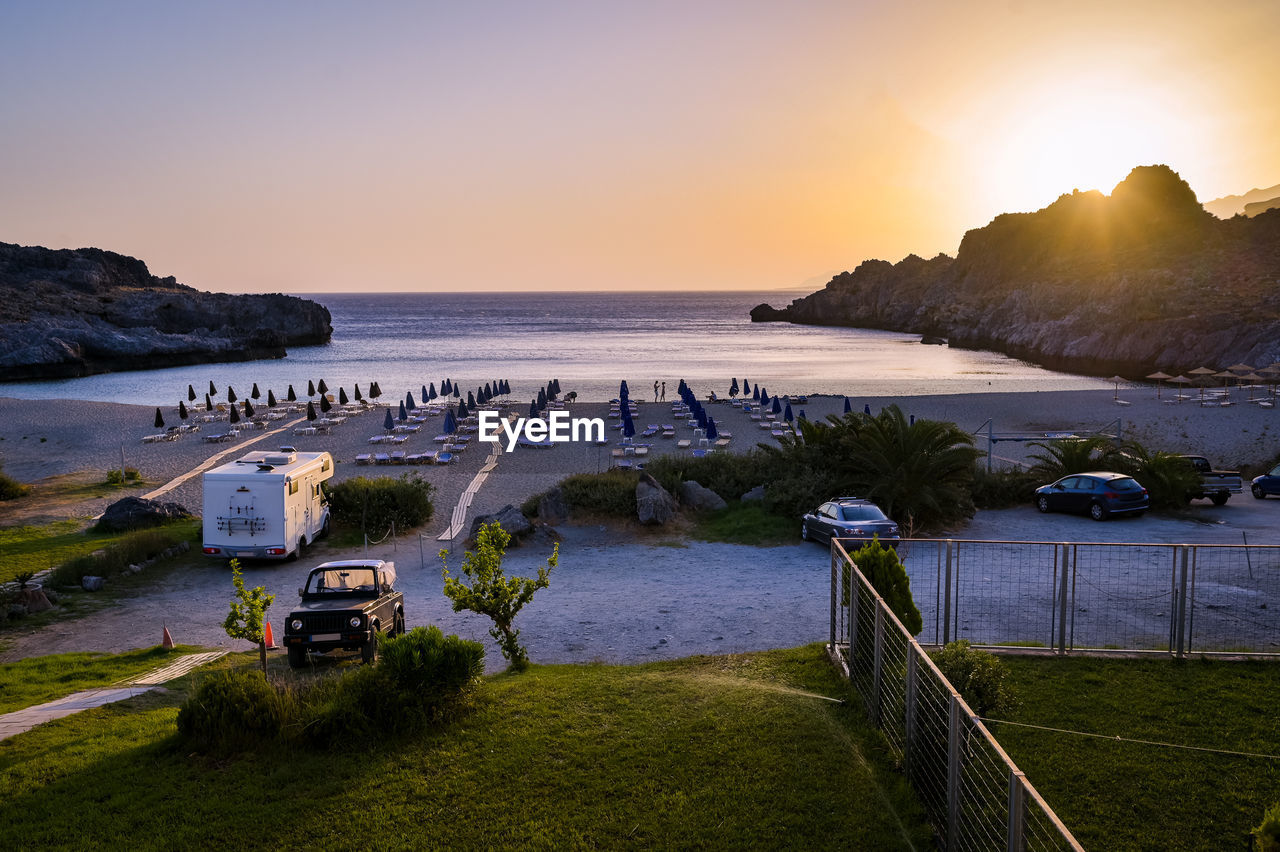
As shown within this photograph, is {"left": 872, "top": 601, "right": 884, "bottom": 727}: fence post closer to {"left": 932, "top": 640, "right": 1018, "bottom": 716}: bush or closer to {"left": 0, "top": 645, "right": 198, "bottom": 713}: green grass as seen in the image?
{"left": 932, "top": 640, "right": 1018, "bottom": 716}: bush

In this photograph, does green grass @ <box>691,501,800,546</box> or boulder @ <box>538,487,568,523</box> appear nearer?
green grass @ <box>691,501,800,546</box>

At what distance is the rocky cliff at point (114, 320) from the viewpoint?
78938 mm

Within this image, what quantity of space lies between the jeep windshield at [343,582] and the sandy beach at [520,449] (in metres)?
8.84

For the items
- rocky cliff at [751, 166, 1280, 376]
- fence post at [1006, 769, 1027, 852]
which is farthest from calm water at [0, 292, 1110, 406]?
fence post at [1006, 769, 1027, 852]

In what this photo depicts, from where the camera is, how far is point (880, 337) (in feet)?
429

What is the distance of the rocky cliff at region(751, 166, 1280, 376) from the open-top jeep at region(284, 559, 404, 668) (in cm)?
7198

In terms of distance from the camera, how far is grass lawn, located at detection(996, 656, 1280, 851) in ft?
20.6

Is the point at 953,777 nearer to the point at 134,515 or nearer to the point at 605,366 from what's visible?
the point at 134,515

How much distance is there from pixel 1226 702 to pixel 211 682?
1030cm

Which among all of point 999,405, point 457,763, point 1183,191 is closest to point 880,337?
point 1183,191

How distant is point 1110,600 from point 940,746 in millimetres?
8845

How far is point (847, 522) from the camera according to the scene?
17562 mm

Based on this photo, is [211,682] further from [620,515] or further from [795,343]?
[795,343]

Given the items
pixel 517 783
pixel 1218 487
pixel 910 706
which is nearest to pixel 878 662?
pixel 910 706
